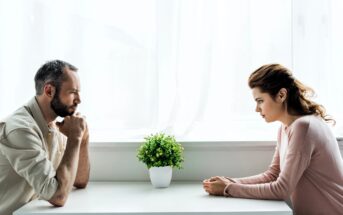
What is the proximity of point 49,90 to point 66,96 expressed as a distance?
0.24 ft

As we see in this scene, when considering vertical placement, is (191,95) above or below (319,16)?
below

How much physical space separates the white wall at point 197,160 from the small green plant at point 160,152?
0.16 m

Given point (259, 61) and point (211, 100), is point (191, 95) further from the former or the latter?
point (259, 61)

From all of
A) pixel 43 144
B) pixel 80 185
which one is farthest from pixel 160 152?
pixel 43 144

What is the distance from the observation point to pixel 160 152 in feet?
6.62

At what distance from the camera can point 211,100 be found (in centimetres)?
221

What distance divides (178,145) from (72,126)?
19.9 inches

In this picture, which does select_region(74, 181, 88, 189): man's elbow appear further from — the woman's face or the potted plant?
the woman's face

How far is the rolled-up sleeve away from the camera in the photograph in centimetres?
164

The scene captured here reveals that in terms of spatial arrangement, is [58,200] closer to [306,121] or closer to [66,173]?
[66,173]

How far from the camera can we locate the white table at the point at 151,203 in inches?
62.5

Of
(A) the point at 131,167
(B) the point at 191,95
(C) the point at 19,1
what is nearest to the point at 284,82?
(B) the point at 191,95

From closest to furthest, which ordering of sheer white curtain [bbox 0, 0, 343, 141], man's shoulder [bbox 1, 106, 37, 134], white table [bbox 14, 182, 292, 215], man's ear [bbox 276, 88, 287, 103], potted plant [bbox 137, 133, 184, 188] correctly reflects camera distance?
white table [bbox 14, 182, 292, 215], man's shoulder [bbox 1, 106, 37, 134], man's ear [bbox 276, 88, 287, 103], potted plant [bbox 137, 133, 184, 188], sheer white curtain [bbox 0, 0, 343, 141]

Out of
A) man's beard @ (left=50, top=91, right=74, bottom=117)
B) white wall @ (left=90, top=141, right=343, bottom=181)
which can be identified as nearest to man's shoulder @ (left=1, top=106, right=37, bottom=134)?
man's beard @ (left=50, top=91, right=74, bottom=117)
